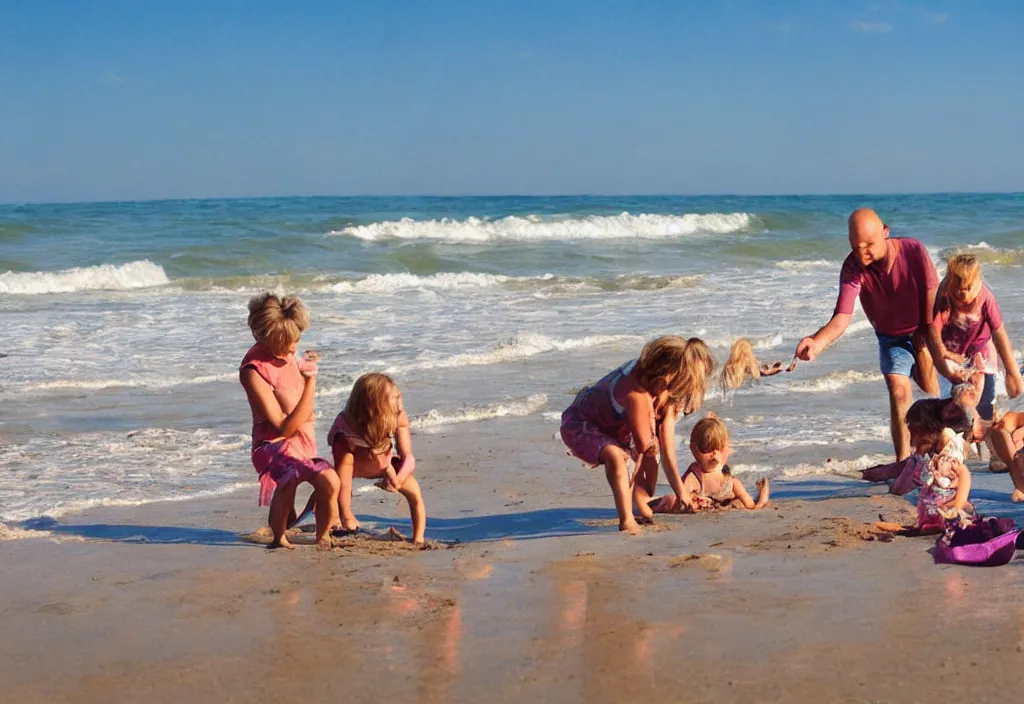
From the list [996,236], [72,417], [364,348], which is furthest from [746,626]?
[996,236]

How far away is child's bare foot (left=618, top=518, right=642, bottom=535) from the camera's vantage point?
513 centimetres

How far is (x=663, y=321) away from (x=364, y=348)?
395cm

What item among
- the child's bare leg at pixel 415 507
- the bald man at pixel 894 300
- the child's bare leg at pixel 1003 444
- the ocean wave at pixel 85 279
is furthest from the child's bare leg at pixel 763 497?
the ocean wave at pixel 85 279

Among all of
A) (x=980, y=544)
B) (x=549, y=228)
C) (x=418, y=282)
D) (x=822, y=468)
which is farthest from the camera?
(x=549, y=228)

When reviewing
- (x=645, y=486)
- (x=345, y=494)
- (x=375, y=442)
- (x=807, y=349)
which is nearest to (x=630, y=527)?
(x=645, y=486)

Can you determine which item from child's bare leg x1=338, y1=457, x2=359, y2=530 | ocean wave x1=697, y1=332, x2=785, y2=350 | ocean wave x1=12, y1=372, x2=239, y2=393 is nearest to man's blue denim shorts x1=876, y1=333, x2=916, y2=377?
child's bare leg x1=338, y1=457, x2=359, y2=530

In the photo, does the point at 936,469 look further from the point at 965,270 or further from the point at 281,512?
the point at 281,512

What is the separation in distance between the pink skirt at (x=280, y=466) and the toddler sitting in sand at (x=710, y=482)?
5.22ft

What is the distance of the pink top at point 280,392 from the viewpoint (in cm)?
523

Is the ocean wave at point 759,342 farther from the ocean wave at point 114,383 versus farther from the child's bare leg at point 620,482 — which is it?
the child's bare leg at point 620,482

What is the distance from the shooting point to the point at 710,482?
19.0ft

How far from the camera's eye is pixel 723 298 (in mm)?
17000

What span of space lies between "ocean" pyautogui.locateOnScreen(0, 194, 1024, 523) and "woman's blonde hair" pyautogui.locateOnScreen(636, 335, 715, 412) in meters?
1.48

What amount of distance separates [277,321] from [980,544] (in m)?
2.91
